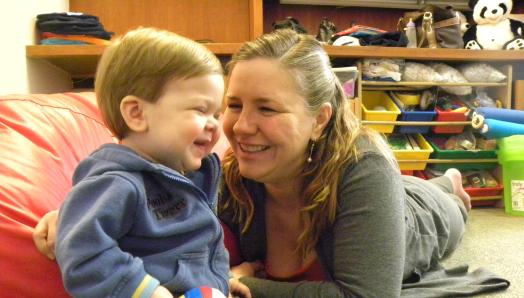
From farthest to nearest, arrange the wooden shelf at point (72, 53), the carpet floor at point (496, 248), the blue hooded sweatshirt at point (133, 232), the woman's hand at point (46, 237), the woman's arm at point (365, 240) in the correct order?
the wooden shelf at point (72, 53)
the carpet floor at point (496, 248)
the woman's arm at point (365, 240)
the woman's hand at point (46, 237)
the blue hooded sweatshirt at point (133, 232)

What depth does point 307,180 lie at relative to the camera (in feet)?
3.55

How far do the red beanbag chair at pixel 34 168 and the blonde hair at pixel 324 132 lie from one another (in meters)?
0.40

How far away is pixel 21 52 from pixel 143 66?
1.36m

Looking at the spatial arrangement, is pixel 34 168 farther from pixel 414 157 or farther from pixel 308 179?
pixel 414 157

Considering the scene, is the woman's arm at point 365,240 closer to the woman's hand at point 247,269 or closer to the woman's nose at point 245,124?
the woman's hand at point 247,269

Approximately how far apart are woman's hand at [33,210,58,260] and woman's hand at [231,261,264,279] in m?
0.49

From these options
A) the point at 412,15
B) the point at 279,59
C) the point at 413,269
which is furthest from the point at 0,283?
the point at 412,15

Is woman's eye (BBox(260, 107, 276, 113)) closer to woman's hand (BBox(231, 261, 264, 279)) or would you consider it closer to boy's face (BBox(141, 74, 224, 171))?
boy's face (BBox(141, 74, 224, 171))

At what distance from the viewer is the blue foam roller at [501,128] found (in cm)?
216

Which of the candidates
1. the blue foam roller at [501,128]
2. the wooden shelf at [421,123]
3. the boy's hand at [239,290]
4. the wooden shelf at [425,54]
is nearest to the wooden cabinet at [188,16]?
the wooden shelf at [425,54]

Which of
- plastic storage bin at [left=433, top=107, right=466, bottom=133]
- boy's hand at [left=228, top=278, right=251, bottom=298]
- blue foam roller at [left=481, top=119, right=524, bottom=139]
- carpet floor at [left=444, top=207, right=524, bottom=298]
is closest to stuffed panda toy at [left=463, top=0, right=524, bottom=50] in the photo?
plastic storage bin at [left=433, top=107, right=466, bottom=133]

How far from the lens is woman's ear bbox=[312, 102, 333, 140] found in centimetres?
103

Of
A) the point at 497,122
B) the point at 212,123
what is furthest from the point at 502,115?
the point at 212,123

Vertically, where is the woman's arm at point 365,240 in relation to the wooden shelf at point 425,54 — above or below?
below
